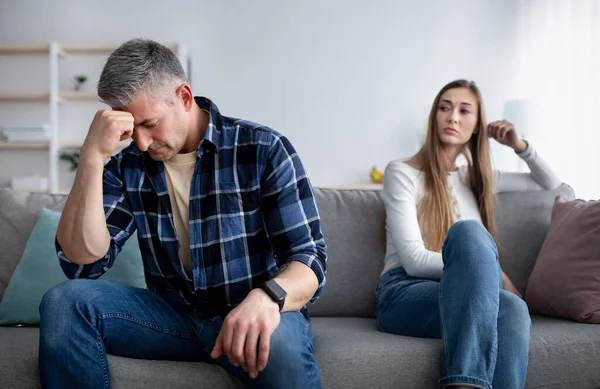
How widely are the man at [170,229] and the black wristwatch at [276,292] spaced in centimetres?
2

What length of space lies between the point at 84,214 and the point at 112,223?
131mm

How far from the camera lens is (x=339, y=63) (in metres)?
4.92

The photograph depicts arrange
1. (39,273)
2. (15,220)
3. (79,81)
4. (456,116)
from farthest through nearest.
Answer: (79,81), (456,116), (15,220), (39,273)

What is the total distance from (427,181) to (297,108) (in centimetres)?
304

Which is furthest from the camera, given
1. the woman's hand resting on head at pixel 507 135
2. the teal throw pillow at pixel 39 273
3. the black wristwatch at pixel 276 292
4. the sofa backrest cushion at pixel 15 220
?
the woman's hand resting on head at pixel 507 135

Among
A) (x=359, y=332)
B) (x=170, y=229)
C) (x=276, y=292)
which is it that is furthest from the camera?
(x=359, y=332)

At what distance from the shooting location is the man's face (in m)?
1.31

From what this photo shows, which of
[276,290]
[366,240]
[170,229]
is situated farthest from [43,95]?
[276,290]

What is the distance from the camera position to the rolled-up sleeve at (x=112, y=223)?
1.38 meters

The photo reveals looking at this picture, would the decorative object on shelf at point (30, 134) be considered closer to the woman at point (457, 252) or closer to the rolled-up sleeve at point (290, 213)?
the woman at point (457, 252)

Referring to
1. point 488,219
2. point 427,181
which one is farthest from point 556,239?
point 427,181

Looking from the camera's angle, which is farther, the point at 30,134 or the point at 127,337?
the point at 30,134

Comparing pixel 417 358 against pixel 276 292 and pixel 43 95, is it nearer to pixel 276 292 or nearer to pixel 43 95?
pixel 276 292

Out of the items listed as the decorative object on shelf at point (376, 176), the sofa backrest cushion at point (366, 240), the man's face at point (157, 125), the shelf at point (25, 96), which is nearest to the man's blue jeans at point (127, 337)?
the man's face at point (157, 125)
